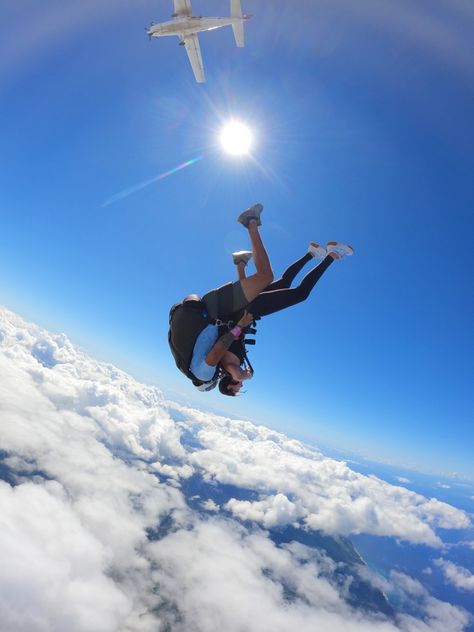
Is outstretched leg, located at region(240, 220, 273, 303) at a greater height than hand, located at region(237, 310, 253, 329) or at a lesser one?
greater

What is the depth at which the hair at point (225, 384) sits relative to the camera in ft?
15.0

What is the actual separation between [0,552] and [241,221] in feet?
588

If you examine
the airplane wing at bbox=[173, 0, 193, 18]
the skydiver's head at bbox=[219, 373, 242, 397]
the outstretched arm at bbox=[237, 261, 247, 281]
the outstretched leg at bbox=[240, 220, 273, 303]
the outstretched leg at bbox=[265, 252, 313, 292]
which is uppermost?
the airplane wing at bbox=[173, 0, 193, 18]

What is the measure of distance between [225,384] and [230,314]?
1.15m

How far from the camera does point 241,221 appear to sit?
3828mm

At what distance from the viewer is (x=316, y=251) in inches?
198

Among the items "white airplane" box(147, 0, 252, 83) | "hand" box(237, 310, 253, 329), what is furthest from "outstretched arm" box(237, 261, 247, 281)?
"white airplane" box(147, 0, 252, 83)

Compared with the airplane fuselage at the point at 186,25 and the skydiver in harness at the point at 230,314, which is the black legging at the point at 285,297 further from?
the airplane fuselage at the point at 186,25

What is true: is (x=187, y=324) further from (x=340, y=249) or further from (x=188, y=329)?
(x=340, y=249)

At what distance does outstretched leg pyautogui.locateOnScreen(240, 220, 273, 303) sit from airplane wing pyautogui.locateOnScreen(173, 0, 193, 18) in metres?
21.6

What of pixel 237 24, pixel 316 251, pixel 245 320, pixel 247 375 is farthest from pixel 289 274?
pixel 237 24

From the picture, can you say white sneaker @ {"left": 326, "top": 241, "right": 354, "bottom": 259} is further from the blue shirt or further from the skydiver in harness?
the blue shirt

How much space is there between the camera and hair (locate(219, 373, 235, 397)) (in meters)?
4.57

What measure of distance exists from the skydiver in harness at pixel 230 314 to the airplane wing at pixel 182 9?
21317 millimetres
